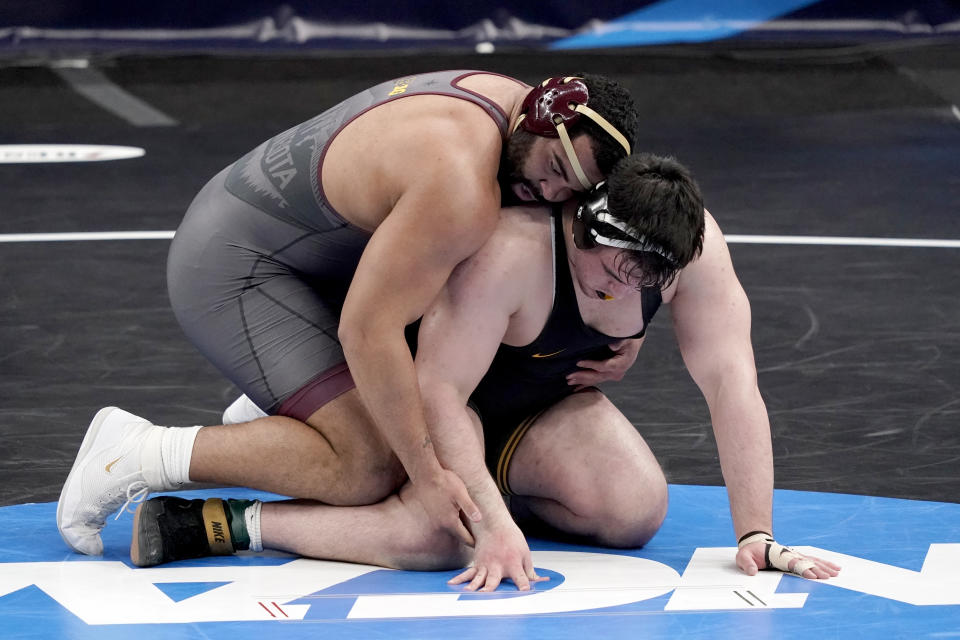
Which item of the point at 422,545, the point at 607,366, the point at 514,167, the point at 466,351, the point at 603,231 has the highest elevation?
the point at 514,167

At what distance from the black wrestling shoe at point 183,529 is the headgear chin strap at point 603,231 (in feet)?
3.30

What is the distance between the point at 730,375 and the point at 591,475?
0.42 m

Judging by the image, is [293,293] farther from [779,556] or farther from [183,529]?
[779,556]

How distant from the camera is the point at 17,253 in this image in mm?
6375

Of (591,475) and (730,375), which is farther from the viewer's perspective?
(591,475)

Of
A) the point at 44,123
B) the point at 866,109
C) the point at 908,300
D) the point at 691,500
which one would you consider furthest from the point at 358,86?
the point at 691,500

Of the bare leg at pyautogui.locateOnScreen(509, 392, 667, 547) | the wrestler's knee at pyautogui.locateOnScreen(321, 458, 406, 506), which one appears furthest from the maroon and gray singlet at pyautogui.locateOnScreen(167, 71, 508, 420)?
the bare leg at pyautogui.locateOnScreen(509, 392, 667, 547)

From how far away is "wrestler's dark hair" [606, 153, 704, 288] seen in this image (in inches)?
120

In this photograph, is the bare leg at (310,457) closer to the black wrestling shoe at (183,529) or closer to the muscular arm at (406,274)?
the black wrestling shoe at (183,529)

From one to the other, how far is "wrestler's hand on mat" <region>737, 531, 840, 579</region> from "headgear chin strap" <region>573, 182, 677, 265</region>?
0.66 metres

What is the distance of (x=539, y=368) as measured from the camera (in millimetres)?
3529

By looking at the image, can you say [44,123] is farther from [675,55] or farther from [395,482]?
[395,482]

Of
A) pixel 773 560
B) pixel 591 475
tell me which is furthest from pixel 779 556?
pixel 591 475

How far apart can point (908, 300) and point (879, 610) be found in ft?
9.12
